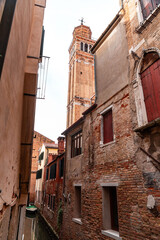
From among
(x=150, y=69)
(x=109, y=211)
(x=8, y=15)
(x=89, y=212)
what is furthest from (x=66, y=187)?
(x=8, y=15)

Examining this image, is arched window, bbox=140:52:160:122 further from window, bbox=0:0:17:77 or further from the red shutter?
window, bbox=0:0:17:77

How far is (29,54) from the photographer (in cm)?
432

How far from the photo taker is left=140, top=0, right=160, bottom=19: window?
19.7ft

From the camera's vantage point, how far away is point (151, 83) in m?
5.35

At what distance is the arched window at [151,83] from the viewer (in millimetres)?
5065

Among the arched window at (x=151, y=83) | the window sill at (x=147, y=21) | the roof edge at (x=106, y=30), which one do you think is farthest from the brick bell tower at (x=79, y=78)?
the arched window at (x=151, y=83)

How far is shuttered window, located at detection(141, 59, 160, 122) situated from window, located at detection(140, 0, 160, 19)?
2.35 metres

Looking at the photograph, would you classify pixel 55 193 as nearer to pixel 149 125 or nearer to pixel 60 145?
pixel 60 145

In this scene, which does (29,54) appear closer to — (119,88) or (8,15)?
(8,15)

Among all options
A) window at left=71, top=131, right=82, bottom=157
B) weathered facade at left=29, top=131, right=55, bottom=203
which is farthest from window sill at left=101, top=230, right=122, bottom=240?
weathered facade at left=29, top=131, right=55, bottom=203

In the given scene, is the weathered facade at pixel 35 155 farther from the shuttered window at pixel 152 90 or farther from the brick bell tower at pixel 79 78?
the shuttered window at pixel 152 90

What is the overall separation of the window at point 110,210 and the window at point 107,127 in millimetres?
1953

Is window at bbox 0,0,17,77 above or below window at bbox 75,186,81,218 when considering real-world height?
above

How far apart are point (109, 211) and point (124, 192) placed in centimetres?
144
